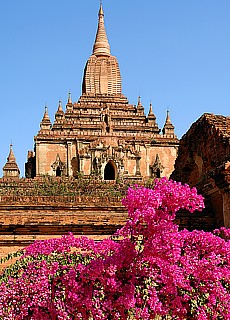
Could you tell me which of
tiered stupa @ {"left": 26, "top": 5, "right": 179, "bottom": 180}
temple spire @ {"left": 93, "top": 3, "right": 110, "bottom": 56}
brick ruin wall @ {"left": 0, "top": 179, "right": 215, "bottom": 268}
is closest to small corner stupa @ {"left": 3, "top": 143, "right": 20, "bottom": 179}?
tiered stupa @ {"left": 26, "top": 5, "right": 179, "bottom": 180}

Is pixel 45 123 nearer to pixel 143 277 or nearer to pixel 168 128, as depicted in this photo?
pixel 168 128

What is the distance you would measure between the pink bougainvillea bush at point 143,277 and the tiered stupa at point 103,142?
3024 centimetres

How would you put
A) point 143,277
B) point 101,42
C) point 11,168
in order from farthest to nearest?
point 101,42 < point 11,168 < point 143,277

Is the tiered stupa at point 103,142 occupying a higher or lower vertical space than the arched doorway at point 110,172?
higher

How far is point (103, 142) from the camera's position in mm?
39594

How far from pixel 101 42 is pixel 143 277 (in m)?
48.3

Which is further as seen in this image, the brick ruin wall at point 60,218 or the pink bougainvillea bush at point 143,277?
the brick ruin wall at point 60,218

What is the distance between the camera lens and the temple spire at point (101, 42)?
171 ft

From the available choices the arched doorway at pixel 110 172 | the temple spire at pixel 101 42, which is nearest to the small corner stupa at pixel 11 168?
the arched doorway at pixel 110 172

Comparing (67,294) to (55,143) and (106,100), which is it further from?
(106,100)

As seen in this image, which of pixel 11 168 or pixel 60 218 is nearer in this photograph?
pixel 60 218

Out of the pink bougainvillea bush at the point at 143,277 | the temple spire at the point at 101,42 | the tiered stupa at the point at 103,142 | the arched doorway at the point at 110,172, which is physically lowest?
the pink bougainvillea bush at the point at 143,277

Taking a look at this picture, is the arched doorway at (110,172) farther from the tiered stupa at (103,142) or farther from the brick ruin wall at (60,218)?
the brick ruin wall at (60,218)

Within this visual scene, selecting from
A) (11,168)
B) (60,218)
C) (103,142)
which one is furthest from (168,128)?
(60,218)
